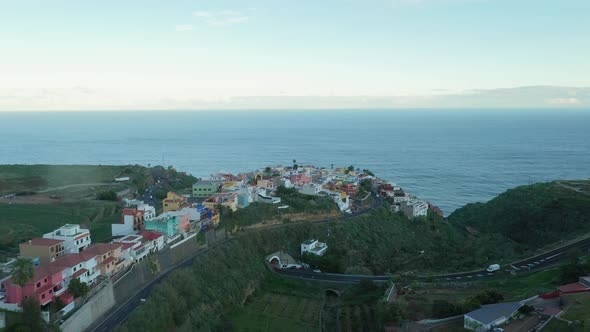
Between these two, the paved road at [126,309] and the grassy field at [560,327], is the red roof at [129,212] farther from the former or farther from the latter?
the grassy field at [560,327]

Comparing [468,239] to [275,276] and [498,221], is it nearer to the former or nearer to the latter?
[498,221]

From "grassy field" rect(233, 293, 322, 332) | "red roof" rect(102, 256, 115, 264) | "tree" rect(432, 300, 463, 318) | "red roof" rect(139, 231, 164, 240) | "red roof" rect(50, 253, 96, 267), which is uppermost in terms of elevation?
"red roof" rect(50, 253, 96, 267)

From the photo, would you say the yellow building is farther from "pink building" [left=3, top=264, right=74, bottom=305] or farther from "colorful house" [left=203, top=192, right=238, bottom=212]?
"pink building" [left=3, top=264, right=74, bottom=305]

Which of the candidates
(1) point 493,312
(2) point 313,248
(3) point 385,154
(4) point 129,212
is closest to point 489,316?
(1) point 493,312

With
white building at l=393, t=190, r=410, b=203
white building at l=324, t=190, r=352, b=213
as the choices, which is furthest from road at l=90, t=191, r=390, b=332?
white building at l=393, t=190, r=410, b=203

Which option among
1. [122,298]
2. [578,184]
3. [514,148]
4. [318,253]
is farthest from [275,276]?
[514,148]

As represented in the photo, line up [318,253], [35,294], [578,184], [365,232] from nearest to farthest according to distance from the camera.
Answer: [35,294]
[318,253]
[365,232]
[578,184]
